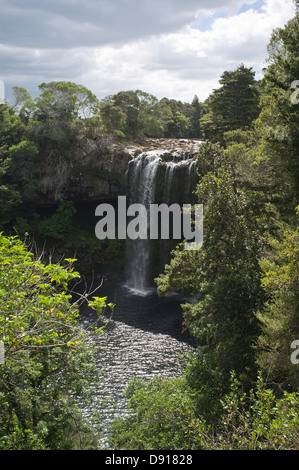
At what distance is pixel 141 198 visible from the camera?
29.9m

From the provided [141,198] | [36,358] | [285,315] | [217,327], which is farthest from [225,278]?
[141,198]

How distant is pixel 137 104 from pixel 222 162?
91.7 ft

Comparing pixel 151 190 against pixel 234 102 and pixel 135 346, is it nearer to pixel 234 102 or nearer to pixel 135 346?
pixel 234 102

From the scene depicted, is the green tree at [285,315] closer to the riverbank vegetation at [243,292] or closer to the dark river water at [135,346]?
the riverbank vegetation at [243,292]

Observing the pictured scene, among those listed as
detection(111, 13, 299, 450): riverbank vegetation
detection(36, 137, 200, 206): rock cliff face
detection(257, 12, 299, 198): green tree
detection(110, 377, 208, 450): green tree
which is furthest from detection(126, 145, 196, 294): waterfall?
A: detection(110, 377, 208, 450): green tree

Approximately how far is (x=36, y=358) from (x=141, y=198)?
73.0 ft

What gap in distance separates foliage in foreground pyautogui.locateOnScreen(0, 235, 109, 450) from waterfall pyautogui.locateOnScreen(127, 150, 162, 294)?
18.7 metres

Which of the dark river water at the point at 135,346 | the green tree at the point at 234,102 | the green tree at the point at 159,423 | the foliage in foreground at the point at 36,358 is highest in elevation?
the green tree at the point at 234,102

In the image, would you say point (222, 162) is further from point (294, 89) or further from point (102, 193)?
point (102, 193)

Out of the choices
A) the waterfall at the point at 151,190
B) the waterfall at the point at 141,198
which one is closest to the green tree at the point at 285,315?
the waterfall at the point at 151,190

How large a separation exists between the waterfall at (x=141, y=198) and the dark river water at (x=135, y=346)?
321cm

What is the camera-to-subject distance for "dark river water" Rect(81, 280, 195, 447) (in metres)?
14.8

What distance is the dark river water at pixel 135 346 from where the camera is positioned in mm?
14766
